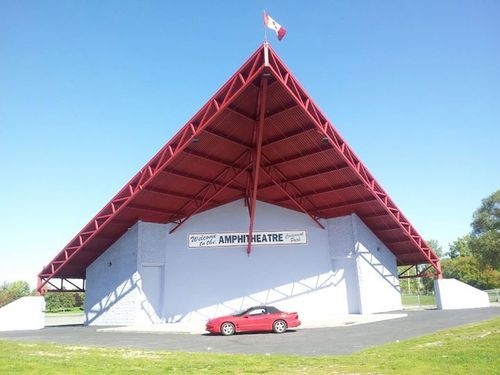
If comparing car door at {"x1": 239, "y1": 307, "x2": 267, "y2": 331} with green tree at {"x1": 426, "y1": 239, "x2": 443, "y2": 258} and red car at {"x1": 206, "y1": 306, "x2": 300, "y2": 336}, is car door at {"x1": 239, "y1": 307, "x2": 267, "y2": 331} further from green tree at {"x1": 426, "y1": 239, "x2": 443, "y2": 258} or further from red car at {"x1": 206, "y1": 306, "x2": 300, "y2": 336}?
green tree at {"x1": 426, "y1": 239, "x2": 443, "y2": 258}

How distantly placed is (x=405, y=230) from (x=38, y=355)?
23287mm

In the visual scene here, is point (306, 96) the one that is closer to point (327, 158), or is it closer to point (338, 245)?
point (327, 158)

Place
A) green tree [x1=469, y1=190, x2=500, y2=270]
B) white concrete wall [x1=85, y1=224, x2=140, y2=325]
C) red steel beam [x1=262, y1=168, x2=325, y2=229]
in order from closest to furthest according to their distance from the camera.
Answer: white concrete wall [x1=85, y1=224, x2=140, y2=325]
red steel beam [x1=262, y1=168, x2=325, y2=229]
green tree [x1=469, y1=190, x2=500, y2=270]

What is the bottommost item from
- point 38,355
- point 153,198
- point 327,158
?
point 38,355

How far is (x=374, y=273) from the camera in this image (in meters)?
29.2

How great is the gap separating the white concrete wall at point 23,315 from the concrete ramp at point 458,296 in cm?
2731

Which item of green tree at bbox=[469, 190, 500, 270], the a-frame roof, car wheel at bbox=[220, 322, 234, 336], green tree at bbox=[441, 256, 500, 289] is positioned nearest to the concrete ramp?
the a-frame roof

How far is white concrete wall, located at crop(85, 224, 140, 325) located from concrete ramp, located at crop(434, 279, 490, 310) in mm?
21124

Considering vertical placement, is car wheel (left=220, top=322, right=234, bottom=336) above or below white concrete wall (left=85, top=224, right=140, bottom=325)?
below

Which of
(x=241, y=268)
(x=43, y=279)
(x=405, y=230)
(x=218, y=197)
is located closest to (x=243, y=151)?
(x=218, y=197)

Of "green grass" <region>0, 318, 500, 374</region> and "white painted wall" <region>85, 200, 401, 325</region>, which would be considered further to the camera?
"white painted wall" <region>85, 200, 401, 325</region>

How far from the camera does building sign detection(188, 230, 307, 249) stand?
1152 inches

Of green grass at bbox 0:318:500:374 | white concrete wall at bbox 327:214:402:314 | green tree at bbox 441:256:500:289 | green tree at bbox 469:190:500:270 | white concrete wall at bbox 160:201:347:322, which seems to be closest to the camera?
green grass at bbox 0:318:500:374

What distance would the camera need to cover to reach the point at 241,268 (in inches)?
1141
